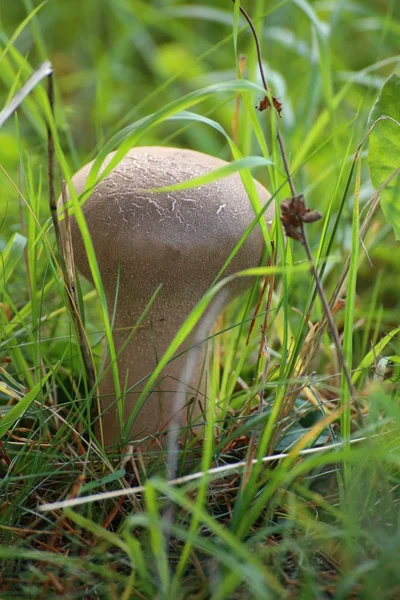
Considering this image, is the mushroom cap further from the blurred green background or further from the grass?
the blurred green background

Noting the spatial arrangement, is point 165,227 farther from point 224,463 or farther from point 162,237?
point 224,463

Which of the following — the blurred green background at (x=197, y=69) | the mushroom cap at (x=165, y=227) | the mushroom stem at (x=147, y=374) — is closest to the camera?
the mushroom cap at (x=165, y=227)

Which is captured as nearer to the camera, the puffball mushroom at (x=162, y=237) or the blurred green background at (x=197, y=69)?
the puffball mushroom at (x=162, y=237)

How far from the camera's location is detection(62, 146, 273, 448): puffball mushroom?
867mm

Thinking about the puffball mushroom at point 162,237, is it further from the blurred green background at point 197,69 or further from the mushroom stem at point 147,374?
the blurred green background at point 197,69

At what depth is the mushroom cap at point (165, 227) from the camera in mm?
866

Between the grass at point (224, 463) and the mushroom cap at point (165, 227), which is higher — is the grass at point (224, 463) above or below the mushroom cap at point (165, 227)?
below

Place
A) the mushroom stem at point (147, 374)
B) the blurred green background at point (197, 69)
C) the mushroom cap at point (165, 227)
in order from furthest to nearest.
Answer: the blurred green background at point (197, 69)
the mushroom stem at point (147, 374)
the mushroom cap at point (165, 227)

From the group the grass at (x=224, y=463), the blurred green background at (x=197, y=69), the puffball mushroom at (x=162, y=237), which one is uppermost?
the blurred green background at (x=197, y=69)

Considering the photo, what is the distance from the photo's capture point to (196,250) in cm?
87

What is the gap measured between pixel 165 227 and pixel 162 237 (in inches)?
0.6

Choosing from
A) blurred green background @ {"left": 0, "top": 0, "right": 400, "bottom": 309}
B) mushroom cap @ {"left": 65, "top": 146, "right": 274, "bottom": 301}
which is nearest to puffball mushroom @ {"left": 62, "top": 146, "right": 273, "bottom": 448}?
mushroom cap @ {"left": 65, "top": 146, "right": 274, "bottom": 301}

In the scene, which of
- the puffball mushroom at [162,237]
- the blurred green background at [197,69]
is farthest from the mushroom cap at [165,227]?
the blurred green background at [197,69]

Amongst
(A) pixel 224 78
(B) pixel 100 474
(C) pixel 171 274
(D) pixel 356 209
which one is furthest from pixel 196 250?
(A) pixel 224 78
